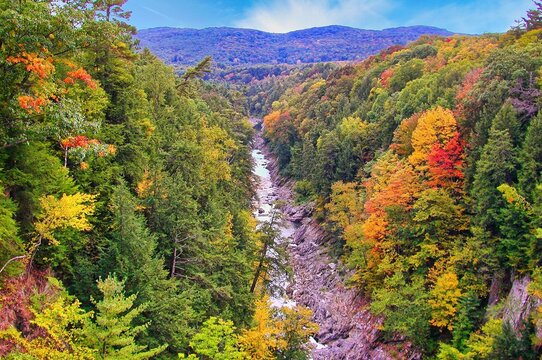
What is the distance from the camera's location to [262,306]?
26.6 meters

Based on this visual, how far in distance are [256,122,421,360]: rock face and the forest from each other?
1.21 metres

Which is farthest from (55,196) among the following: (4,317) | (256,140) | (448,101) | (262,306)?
(256,140)

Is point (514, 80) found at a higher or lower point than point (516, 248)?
higher

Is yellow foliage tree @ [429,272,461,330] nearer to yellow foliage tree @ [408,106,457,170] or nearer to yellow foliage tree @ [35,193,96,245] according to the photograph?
yellow foliage tree @ [408,106,457,170]

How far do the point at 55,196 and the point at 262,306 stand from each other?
14721 mm

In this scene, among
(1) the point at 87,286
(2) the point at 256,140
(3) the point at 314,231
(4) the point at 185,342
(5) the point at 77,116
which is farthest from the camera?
(2) the point at 256,140

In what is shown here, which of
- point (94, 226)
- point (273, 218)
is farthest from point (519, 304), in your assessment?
point (94, 226)

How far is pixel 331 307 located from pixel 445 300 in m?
13.7

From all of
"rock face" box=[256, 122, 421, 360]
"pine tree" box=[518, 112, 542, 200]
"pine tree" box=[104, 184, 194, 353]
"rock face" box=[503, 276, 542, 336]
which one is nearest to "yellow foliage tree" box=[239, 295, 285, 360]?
"pine tree" box=[104, 184, 194, 353]

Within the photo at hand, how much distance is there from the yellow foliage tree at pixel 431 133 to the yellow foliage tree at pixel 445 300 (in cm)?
1067

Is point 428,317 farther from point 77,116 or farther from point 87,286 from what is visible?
point 77,116

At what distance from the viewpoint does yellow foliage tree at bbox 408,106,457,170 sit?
116 feet

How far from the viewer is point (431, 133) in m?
35.8

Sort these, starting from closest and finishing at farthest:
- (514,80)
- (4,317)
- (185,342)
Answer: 1. (4,317)
2. (185,342)
3. (514,80)
